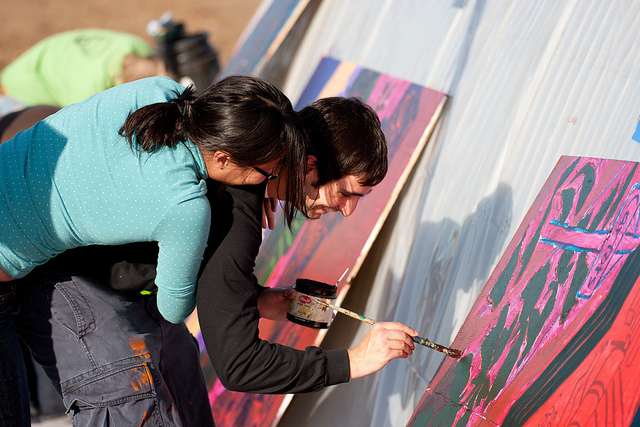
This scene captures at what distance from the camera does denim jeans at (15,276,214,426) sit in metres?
1.73

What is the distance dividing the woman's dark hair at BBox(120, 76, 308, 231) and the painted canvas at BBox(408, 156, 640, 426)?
0.73m

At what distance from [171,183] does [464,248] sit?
1202 millimetres

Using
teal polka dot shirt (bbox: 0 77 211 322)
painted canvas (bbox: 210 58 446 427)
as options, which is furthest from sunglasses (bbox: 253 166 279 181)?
painted canvas (bbox: 210 58 446 427)

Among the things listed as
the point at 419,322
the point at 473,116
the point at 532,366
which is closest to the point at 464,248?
Answer: the point at 419,322

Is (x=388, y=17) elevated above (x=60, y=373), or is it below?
above

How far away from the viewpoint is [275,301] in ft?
7.00

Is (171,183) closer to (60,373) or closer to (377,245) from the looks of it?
(60,373)

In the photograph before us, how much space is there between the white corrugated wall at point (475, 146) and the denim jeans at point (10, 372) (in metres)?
1.19

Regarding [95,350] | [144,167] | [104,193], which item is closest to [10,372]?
[95,350]

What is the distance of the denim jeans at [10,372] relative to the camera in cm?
176

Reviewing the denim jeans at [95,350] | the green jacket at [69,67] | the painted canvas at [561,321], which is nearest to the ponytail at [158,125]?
the denim jeans at [95,350]

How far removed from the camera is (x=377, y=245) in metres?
2.81

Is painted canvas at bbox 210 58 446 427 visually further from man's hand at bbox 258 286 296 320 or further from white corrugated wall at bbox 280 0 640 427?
man's hand at bbox 258 286 296 320

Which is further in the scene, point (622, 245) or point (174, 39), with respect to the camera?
point (174, 39)
